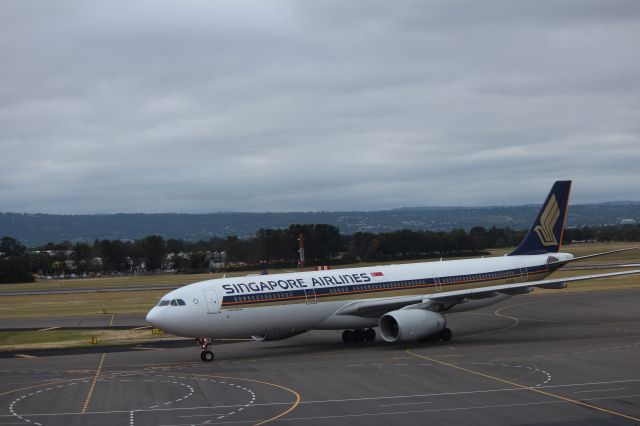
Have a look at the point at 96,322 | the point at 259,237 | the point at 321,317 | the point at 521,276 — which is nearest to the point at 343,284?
the point at 321,317

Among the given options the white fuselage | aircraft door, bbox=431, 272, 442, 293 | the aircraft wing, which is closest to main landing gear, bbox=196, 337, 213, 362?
the white fuselage

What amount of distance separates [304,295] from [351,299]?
2.99 metres

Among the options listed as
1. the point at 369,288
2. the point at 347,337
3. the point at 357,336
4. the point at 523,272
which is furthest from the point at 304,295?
the point at 523,272

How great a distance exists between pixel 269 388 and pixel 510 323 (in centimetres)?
2552

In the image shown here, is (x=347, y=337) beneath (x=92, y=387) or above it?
above

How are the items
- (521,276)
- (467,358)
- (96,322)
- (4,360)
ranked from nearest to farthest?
(467,358) < (4,360) < (521,276) < (96,322)

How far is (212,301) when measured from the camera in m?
36.7

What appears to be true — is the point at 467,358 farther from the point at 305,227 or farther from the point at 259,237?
the point at 259,237

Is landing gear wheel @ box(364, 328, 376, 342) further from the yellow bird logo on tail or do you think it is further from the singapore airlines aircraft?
the yellow bird logo on tail

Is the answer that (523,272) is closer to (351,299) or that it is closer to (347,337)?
(347,337)

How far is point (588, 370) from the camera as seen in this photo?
3023 cm

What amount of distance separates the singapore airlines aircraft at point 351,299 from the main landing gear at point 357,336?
55 mm

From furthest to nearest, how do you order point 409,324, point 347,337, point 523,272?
point 523,272, point 347,337, point 409,324

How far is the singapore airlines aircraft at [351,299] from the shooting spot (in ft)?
120
